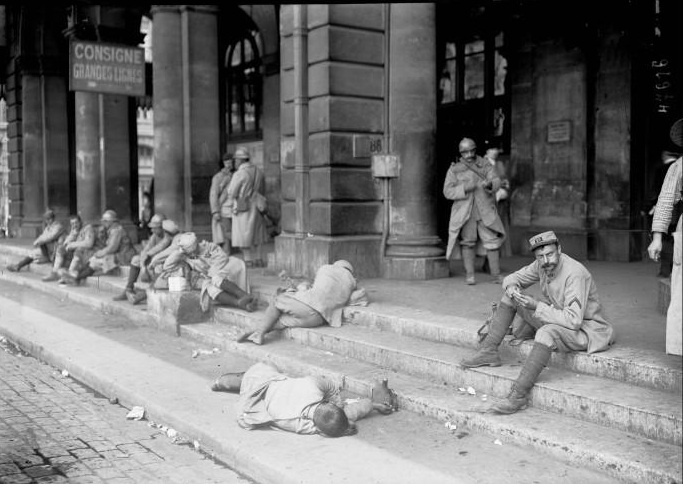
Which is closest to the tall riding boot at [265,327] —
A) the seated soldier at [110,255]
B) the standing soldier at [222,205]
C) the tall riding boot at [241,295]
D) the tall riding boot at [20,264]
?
the tall riding boot at [241,295]

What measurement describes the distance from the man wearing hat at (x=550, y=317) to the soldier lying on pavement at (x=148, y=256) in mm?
6478

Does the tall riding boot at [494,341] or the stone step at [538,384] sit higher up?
the tall riding boot at [494,341]

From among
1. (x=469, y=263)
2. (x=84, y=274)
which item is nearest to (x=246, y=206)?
(x=84, y=274)

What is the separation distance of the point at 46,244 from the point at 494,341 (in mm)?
13002

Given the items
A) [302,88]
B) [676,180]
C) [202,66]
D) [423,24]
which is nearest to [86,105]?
[202,66]

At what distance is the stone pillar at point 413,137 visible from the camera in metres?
10.7

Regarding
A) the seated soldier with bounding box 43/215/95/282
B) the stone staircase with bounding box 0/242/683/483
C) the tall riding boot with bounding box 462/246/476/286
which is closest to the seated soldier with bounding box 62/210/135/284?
the seated soldier with bounding box 43/215/95/282

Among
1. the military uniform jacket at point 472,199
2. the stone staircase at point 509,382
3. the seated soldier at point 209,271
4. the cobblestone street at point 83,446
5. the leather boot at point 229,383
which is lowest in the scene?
the cobblestone street at point 83,446

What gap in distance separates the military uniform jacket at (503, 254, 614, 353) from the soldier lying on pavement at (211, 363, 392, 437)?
5.13 feet

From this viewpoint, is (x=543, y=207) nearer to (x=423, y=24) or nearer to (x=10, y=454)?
(x=423, y=24)

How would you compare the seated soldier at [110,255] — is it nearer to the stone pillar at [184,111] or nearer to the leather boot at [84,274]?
the leather boot at [84,274]

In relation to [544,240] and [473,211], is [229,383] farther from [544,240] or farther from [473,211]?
[473,211]

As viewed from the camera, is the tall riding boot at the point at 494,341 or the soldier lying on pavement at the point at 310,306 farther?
the soldier lying on pavement at the point at 310,306

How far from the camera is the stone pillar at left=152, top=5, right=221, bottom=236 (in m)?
14.7
